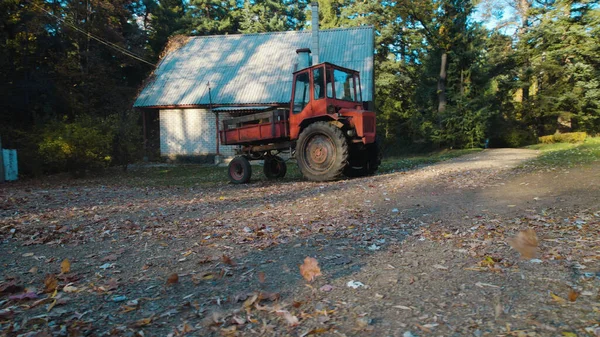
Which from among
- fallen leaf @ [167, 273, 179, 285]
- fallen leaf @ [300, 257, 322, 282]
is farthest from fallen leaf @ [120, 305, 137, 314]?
fallen leaf @ [300, 257, 322, 282]

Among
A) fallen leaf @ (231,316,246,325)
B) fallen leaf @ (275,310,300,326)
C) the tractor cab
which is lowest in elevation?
fallen leaf @ (231,316,246,325)

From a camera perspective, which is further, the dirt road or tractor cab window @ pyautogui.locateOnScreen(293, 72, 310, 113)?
tractor cab window @ pyautogui.locateOnScreen(293, 72, 310, 113)

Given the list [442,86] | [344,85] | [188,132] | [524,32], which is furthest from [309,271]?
[524,32]

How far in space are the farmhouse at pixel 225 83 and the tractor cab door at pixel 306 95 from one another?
28.4 ft

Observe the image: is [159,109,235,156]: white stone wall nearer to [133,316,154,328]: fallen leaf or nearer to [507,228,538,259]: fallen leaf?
[507,228,538,259]: fallen leaf

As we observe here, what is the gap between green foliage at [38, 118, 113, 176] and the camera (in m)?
13.4

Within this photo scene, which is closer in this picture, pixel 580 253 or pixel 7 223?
pixel 580 253

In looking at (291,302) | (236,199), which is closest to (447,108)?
(236,199)

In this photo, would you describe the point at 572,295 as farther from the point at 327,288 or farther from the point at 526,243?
the point at 327,288

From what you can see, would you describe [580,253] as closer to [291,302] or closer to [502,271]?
[502,271]

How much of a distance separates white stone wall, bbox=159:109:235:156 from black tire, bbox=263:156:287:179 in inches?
346

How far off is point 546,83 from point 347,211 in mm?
26525

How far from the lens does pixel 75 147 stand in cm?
1366

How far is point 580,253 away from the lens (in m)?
3.24
